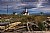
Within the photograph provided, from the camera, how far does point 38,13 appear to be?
6.13ft

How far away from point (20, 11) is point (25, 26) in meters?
0.27

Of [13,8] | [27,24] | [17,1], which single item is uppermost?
[17,1]

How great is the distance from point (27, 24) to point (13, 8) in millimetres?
366

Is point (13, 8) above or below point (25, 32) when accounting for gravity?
above

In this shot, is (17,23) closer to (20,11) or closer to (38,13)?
(20,11)

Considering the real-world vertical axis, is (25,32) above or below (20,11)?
below

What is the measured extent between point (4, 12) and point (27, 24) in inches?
17.4

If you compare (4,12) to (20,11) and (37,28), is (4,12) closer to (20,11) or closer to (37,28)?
(20,11)

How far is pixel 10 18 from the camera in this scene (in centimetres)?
186

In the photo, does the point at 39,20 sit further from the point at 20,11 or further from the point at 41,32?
the point at 20,11

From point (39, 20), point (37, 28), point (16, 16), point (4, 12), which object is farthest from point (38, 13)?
point (4, 12)

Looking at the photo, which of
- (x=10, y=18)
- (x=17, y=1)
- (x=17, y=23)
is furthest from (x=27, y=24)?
(x=17, y=1)

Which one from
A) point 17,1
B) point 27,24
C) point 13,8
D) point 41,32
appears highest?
point 17,1

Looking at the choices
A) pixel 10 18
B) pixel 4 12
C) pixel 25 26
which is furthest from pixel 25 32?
pixel 4 12
